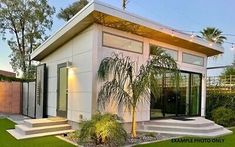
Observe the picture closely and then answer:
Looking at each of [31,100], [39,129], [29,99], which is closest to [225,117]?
[39,129]

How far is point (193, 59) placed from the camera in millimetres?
11297

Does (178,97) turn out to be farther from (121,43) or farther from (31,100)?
(31,100)

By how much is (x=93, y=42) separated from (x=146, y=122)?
11.9 feet

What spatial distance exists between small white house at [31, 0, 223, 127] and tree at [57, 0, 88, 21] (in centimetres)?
1031

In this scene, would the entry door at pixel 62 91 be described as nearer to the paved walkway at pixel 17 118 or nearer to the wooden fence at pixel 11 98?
the paved walkway at pixel 17 118

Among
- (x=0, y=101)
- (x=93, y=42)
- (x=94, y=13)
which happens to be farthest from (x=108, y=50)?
(x=0, y=101)

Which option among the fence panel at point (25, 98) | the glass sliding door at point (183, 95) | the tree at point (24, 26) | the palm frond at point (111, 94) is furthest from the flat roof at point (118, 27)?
the tree at point (24, 26)

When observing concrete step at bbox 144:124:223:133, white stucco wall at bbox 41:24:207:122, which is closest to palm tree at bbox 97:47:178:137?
white stucco wall at bbox 41:24:207:122

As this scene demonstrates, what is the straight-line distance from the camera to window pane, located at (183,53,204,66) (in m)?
10.9

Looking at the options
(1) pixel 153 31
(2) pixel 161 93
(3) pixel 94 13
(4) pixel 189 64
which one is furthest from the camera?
(4) pixel 189 64

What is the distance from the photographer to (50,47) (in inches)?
402

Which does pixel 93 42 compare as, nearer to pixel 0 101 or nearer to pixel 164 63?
pixel 164 63

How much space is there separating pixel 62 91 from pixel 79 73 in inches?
66.8

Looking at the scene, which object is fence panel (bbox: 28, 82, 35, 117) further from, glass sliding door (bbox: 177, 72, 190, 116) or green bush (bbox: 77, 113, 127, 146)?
glass sliding door (bbox: 177, 72, 190, 116)
